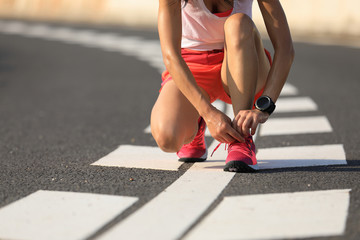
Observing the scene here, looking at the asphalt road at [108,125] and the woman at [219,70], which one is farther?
the woman at [219,70]

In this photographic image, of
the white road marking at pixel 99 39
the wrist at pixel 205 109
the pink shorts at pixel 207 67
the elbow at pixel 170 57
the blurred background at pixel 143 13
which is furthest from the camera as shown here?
the blurred background at pixel 143 13

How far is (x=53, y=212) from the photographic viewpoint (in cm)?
375

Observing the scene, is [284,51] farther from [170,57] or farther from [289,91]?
[289,91]

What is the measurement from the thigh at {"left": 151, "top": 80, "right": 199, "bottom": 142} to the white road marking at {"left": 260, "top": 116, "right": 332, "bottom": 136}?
171 cm

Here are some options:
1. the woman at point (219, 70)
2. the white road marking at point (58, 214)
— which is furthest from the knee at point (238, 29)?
the white road marking at point (58, 214)

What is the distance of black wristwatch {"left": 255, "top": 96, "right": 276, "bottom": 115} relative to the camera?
4496 millimetres

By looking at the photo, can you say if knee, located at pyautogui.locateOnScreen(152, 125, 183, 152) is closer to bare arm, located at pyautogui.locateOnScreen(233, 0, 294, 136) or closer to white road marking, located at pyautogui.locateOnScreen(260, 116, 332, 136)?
bare arm, located at pyautogui.locateOnScreen(233, 0, 294, 136)

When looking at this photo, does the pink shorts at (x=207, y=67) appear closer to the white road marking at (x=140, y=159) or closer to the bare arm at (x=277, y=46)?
the bare arm at (x=277, y=46)

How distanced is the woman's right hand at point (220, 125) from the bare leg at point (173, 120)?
34 cm

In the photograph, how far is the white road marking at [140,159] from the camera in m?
4.99

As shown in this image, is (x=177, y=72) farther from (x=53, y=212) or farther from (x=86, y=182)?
(x=53, y=212)

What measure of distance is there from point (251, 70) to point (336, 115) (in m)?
3.07

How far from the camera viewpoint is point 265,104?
4.53 meters

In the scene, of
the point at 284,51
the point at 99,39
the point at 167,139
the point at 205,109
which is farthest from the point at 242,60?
the point at 99,39
